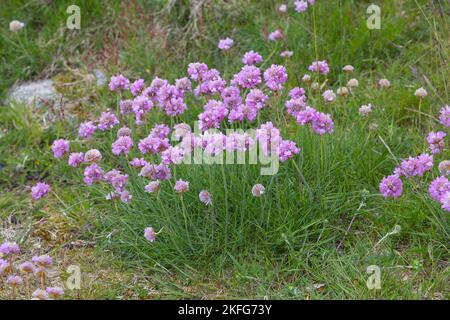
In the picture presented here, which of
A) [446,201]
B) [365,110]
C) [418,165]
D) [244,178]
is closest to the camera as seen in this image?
[446,201]

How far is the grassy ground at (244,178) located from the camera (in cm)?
328

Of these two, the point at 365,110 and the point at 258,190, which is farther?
the point at 365,110

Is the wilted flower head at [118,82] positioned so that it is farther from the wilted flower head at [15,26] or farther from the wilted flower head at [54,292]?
the wilted flower head at [15,26]

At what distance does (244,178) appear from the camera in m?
3.34

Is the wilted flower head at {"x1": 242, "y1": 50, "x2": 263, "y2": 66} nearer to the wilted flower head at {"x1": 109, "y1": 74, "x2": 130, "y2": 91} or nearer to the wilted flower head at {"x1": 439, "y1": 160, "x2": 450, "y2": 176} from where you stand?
the wilted flower head at {"x1": 109, "y1": 74, "x2": 130, "y2": 91}

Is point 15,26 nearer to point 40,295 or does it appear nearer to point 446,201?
point 40,295

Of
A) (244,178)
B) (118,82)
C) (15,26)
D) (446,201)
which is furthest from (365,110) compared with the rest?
(15,26)

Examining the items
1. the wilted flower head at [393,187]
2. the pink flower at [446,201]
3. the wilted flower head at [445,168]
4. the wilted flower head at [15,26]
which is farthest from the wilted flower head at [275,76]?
the wilted flower head at [15,26]

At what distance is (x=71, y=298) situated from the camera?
3.25 metres

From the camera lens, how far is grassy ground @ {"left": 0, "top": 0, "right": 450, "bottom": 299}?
3283 mm

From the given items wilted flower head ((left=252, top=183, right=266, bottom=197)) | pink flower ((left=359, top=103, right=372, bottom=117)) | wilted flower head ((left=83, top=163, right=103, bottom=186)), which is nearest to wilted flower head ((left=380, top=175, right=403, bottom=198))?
wilted flower head ((left=252, top=183, right=266, bottom=197))

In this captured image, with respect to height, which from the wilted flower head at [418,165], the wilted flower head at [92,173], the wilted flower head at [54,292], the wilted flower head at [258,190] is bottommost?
the wilted flower head at [54,292]

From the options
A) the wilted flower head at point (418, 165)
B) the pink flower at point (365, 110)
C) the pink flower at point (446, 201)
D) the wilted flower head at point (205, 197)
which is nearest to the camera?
the pink flower at point (446, 201)
